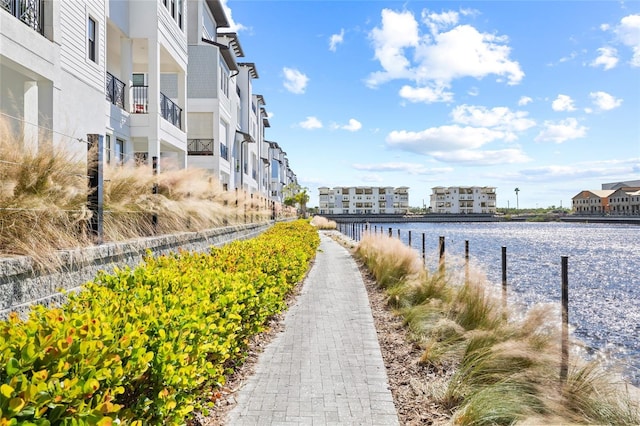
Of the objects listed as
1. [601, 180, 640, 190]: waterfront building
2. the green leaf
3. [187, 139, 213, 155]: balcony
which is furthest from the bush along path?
[601, 180, 640, 190]: waterfront building

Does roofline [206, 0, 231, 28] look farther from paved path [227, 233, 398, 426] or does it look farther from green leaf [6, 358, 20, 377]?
green leaf [6, 358, 20, 377]

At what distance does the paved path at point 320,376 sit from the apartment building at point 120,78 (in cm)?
366

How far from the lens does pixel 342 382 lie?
4707mm

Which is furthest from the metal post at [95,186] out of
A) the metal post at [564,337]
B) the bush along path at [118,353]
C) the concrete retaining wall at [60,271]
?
the metal post at [564,337]

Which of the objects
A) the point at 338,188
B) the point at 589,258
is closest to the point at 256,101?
the point at 589,258

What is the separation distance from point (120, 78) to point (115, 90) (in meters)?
1.41

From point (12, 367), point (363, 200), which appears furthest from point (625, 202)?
point (12, 367)

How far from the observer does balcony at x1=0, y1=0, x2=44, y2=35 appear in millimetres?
8411

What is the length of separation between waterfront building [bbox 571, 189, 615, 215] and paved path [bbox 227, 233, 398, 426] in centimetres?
13209

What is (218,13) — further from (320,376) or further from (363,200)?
(363,200)

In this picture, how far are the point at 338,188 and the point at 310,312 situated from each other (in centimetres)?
12660

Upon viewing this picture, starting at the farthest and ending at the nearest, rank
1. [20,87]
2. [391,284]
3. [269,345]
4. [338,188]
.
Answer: [338,188] < [391,284] < [20,87] < [269,345]

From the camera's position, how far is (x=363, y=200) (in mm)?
132500

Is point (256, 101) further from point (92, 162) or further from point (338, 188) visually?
point (338, 188)
